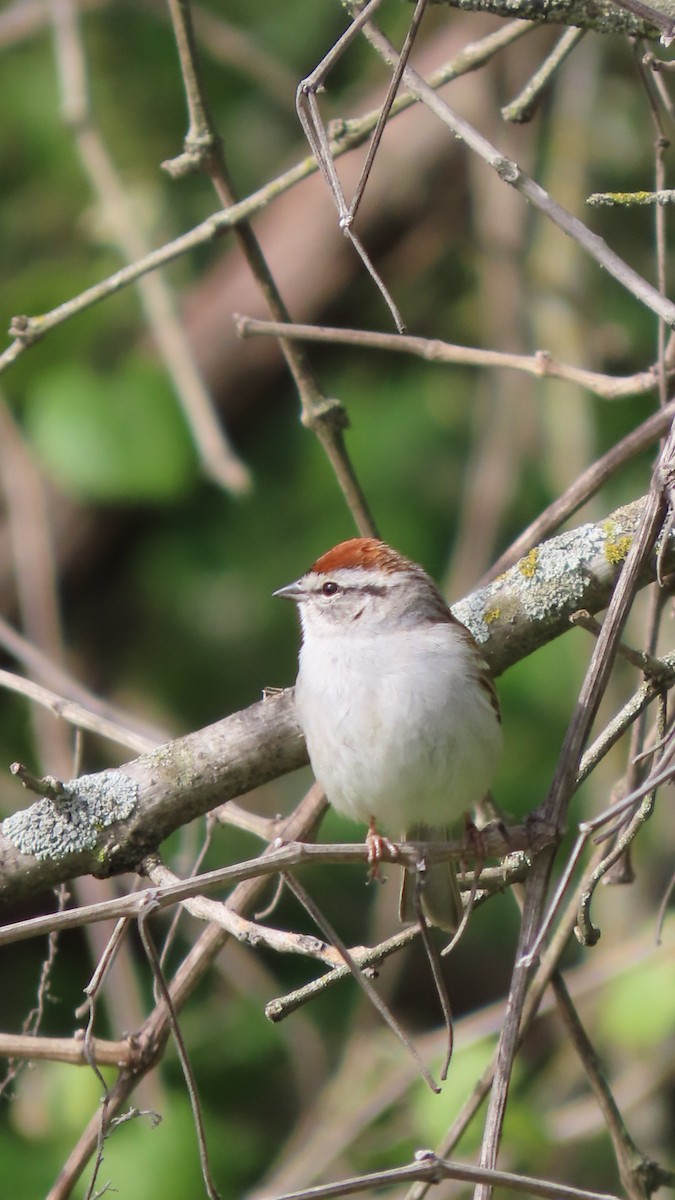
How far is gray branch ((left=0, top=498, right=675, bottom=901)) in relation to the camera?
7.39 feet

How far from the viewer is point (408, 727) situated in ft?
9.00

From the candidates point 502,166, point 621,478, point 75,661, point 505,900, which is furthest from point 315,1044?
point 502,166

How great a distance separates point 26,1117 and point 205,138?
3.34 meters

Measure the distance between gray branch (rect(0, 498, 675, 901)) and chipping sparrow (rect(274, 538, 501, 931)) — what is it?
86 mm

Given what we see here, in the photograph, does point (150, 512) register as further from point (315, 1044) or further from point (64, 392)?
point (315, 1044)

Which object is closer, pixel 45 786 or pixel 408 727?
pixel 45 786

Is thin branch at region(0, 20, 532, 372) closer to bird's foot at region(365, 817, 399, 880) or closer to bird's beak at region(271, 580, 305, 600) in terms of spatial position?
bird's beak at region(271, 580, 305, 600)

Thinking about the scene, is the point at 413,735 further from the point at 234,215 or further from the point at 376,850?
the point at 234,215

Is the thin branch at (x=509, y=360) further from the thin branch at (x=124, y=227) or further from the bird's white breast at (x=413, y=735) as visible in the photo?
the thin branch at (x=124, y=227)

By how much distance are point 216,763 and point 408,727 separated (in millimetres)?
545

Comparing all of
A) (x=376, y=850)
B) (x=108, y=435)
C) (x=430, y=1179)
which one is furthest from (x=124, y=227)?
(x=430, y=1179)

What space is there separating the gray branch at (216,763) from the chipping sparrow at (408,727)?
0.28 feet

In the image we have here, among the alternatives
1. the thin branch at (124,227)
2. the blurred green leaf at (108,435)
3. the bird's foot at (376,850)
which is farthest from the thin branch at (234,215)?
the blurred green leaf at (108,435)

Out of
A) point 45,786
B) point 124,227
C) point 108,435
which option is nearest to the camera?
point 45,786
